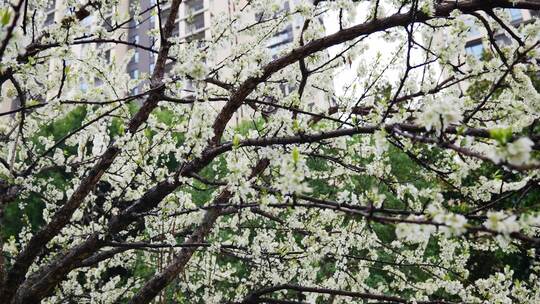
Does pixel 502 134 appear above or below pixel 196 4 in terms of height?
below

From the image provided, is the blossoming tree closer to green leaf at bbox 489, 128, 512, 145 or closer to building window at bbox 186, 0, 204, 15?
green leaf at bbox 489, 128, 512, 145

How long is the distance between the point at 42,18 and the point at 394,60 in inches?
173

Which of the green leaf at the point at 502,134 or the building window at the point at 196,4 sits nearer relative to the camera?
the green leaf at the point at 502,134

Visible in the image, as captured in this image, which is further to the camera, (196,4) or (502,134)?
(196,4)

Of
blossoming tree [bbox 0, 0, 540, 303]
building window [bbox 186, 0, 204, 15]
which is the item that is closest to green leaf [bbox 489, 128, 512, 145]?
blossoming tree [bbox 0, 0, 540, 303]

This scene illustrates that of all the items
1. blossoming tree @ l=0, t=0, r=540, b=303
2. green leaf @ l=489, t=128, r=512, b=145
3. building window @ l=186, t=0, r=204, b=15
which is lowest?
green leaf @ l=489, t=128, r=512, b=145

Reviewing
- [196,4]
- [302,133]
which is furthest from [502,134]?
[196,4]

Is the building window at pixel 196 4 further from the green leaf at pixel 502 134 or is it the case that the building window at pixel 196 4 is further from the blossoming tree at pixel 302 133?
the green leaf at pixel 502 134

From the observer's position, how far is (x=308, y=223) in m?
4.86

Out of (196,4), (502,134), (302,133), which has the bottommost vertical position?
(502,134)

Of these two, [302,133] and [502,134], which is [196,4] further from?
[502,134]

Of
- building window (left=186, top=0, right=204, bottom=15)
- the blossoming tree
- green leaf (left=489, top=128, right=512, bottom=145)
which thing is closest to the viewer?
green leaf (left=489, top=128, right=512, bottom=145)

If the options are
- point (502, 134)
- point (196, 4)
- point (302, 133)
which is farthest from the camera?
point (196, 4)

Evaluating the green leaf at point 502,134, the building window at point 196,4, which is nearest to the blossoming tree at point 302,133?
the green leaf at point 502,134
